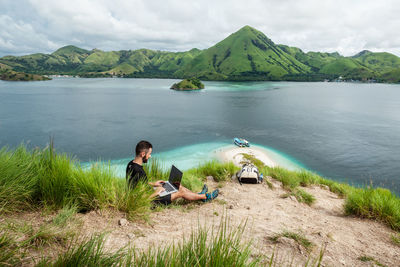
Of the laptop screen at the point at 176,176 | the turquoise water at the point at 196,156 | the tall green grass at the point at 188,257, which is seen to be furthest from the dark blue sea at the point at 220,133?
the tall green grass at the point at 188,257

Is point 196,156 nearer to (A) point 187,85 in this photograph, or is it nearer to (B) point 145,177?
(B) point 145,177

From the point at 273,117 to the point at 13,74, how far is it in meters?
230

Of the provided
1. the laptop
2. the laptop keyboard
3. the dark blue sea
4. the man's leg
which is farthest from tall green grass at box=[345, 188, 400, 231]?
the dark blue sea

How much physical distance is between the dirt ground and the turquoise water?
25.9 metres

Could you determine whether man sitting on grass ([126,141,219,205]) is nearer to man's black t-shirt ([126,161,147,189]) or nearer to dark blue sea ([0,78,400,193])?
man's black t-shirt ([126,161,147,189])

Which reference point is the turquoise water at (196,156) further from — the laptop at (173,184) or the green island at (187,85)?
the green island at (187,85)

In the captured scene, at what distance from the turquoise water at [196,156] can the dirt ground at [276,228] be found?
25.9m

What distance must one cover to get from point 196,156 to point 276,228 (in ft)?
109

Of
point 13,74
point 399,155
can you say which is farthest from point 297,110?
point 13,74

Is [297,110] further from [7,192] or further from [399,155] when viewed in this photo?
[7,192]

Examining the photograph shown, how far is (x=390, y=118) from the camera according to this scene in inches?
2721

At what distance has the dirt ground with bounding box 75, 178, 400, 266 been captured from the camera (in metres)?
4.12

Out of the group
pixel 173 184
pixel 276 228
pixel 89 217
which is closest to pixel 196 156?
pixel 173 184

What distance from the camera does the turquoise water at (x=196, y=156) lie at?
34806 mm
